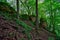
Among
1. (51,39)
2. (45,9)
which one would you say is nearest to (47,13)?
(45,9)

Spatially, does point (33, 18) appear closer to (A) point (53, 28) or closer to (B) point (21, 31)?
(A) point (53, 28)

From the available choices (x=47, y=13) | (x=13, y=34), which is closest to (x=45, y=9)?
(x=47, y=13)

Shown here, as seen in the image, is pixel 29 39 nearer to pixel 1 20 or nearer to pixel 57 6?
pixel 1 20

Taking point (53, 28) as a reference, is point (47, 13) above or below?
above

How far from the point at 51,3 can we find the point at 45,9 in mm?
1562

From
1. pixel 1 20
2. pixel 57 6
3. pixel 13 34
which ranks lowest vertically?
pixel 13 34

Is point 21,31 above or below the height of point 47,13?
below

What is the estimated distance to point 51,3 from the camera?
21344 mm

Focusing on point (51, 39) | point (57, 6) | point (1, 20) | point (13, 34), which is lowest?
point (51, 39)

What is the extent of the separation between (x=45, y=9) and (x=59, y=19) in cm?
293

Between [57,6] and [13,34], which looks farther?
[57,6]

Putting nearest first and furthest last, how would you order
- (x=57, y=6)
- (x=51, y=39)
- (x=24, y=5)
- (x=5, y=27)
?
1. (x=5, y=27)
2. (x=51, y=39)
3. (x=57, y=6)
4. (x=24, y=5)

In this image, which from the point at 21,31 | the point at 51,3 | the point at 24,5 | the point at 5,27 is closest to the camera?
the point at 5,27

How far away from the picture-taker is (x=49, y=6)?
71.5 ft
